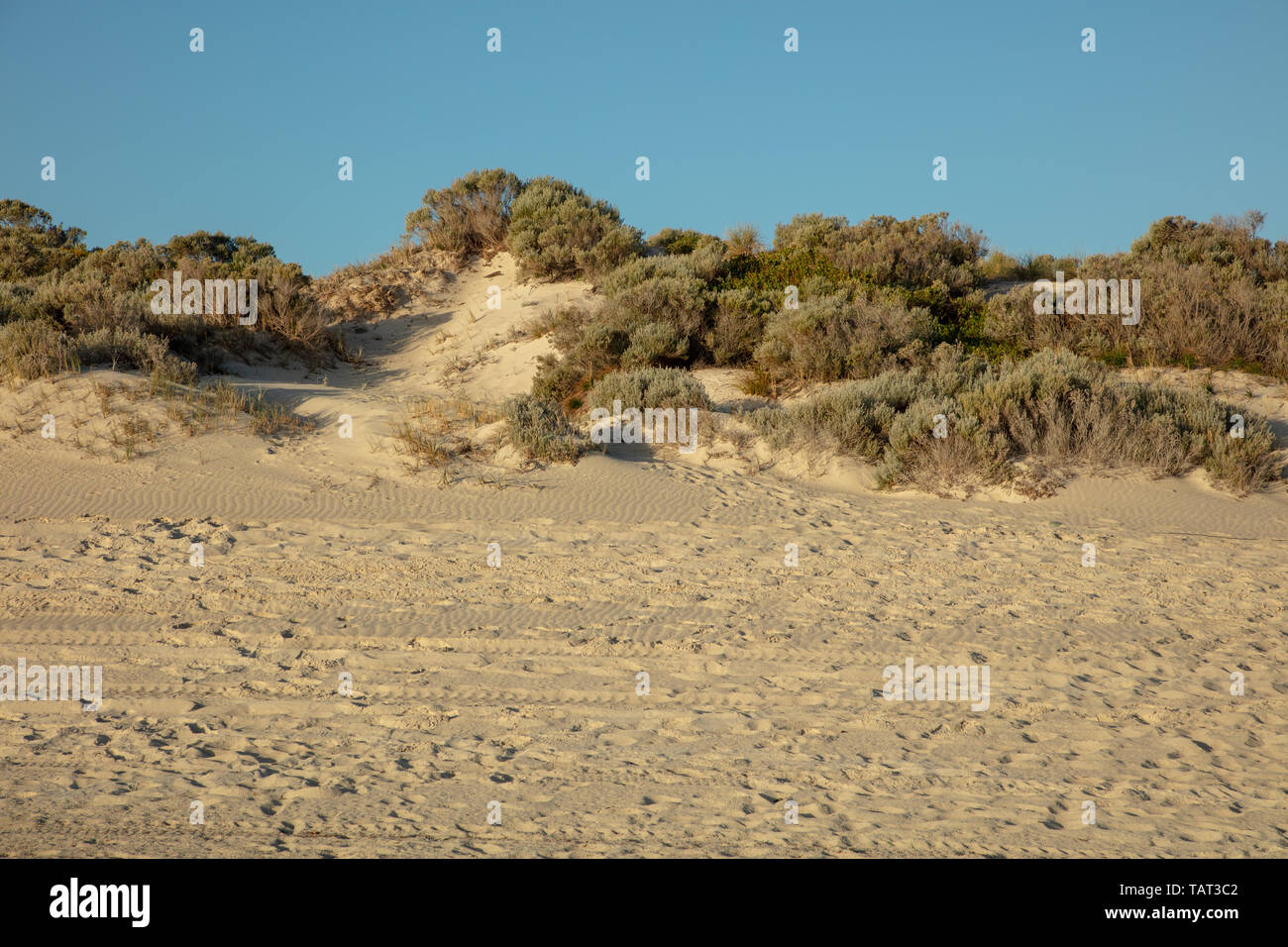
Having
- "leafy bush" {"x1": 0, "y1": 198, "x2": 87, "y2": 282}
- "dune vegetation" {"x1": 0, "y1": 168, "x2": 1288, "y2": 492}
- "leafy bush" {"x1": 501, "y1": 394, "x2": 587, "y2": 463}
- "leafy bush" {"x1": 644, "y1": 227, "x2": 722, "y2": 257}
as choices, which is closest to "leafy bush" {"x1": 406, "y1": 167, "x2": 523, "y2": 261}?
"dune vegetation" {"x1": 0, "y1": 168, "x2": 1288, "y2": 492}

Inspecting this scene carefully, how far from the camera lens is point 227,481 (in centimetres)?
898

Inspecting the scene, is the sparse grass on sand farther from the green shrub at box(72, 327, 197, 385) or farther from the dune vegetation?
the green shrub at box(72, 327, 197, 385)

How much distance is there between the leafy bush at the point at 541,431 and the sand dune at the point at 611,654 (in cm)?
45

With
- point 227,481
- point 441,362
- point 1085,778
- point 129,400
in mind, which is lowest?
point 1085,778

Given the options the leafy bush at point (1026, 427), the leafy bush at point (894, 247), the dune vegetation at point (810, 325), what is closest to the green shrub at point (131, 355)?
the dune vegetation at point (810, 325)

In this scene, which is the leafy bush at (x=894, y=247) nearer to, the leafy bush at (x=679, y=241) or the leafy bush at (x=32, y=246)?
the leafy bush at (x=679, y=241)

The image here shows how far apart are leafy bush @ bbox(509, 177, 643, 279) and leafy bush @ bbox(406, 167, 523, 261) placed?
23.6 inches

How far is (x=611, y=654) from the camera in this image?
19.6 ft

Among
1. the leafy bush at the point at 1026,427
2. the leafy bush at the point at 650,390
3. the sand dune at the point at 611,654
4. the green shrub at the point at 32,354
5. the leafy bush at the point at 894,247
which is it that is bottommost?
the sand dune at the point at 611,654

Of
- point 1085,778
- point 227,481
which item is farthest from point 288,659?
point 1085,778

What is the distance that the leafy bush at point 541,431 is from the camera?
9.86 m

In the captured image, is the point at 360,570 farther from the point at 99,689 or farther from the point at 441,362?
the point at 441,362

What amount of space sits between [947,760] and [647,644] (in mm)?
2145

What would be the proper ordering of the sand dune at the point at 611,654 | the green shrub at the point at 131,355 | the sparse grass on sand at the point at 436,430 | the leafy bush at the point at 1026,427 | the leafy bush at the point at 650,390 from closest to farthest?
the sand dune at the point at 611,654 < the sparse grass on sand at the point at 436,430 < the leafy bush at the point at 1026,427 < the green shrub at the point at 131,355 < the leafy bush at the point at 650,390
